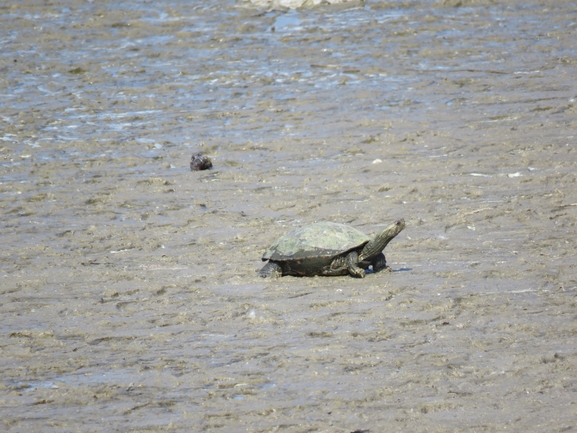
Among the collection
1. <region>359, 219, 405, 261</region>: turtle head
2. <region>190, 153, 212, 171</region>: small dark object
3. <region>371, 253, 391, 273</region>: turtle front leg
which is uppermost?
<region>359, 219, 405, 261</region>: turtle head

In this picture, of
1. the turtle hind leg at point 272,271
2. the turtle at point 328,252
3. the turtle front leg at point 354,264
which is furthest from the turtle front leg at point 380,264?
the turtle hind leg at point 272,271

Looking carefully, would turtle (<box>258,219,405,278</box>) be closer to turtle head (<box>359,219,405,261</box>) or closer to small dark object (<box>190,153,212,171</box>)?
turtle head (<box>359,219,405,261</box>)

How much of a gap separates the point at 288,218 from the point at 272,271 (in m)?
1.69

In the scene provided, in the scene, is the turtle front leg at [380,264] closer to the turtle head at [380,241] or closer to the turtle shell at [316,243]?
the turtle head at [380,241]

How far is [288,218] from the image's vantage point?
28.8 feet

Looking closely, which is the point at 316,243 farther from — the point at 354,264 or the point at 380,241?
the point at 380,241

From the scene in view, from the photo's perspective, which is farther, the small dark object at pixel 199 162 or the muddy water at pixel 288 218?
the small dark object at pixel 199 162

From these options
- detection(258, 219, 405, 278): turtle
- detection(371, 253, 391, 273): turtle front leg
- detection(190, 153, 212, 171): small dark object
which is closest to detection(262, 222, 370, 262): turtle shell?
detection(258, 219, 405, 278): turtle

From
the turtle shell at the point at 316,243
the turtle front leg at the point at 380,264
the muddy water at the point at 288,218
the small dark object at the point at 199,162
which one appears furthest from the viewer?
the small dark object at the point at 199,162

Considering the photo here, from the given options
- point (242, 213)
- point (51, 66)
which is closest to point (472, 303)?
point (242, 213)

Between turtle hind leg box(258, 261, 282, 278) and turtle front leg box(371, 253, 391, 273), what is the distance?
741 millimetres

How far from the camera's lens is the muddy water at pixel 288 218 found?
16.9 feet

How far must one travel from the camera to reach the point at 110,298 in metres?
6.90

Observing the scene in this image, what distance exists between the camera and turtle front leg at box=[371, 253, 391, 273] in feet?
23.3
